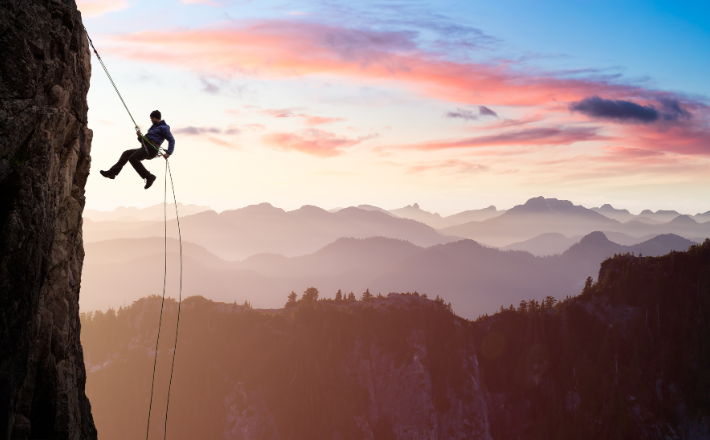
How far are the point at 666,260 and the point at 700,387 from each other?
3874 centimetres

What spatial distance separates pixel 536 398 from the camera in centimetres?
12731

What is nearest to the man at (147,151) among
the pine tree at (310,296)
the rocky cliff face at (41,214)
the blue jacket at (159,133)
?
the blue jacket at (159,133)

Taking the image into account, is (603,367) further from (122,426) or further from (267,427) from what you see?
(122,426)

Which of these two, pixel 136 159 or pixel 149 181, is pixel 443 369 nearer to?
pixel 149 181

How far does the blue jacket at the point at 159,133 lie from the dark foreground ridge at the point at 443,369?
4590 inches

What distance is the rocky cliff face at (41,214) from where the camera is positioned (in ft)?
38.4

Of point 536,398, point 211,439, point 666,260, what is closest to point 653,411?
point 536,398

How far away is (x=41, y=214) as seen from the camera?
41.7 feet

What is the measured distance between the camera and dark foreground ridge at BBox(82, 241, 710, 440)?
12012cm

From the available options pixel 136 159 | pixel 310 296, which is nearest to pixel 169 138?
pixel 136 159

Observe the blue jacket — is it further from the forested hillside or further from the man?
the forested hillside

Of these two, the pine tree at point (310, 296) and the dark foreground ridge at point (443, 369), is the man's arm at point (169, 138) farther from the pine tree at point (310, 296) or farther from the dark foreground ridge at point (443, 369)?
the pine tree at point (310, 296)

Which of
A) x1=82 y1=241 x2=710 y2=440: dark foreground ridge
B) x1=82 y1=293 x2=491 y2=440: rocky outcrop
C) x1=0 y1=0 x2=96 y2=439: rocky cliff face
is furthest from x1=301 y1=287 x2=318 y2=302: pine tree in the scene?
x1=0 y1=0 x2=96 y2=439: rocky cliff face

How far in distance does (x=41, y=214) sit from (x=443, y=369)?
12831cm
